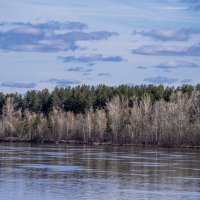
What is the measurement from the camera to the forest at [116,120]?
4368 inches

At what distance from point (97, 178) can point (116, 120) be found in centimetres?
6767

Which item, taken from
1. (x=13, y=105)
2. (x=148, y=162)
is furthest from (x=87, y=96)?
(x=148, y=162)

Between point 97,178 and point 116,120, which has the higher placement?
point 116,120

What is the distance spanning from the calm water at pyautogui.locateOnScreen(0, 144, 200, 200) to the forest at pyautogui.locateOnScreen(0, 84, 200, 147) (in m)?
39.2

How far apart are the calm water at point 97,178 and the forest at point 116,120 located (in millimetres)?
39163

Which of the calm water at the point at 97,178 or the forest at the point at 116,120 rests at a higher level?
the forest at the point at 116,120

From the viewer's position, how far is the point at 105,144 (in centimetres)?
11562

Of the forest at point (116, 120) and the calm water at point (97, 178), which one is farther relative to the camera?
the forest at point (116, 120)

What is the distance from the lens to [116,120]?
118 meters

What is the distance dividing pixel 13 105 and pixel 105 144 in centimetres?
3833

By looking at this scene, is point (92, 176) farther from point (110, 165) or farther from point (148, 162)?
point (148, 162)

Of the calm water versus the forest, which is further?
the forest

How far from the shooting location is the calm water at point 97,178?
4097 centimetres

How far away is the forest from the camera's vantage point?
4368 inches
